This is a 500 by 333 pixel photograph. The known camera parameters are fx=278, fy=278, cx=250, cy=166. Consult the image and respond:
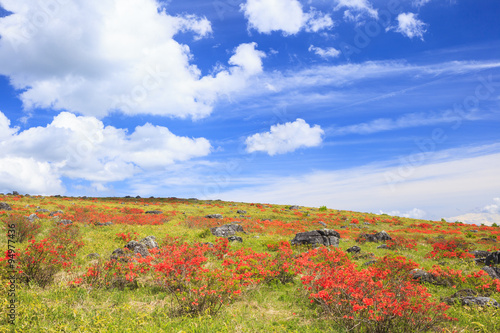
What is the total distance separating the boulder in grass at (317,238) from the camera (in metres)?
24.8

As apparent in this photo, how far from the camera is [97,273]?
12.6 m

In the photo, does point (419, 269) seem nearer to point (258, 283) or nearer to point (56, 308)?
point (258, 283)

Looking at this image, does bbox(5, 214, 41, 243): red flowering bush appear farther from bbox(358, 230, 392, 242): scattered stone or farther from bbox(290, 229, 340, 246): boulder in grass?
bbox(358, 230, 392, 242): scattered stone

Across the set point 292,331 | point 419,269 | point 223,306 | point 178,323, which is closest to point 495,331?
point 292,331

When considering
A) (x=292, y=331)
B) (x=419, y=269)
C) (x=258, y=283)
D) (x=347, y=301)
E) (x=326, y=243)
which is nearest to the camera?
(x=292, y=331)

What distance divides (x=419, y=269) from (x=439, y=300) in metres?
4.58

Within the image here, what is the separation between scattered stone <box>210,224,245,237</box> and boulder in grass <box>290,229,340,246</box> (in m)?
6.48

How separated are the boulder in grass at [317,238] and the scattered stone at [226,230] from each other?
21.3 feet

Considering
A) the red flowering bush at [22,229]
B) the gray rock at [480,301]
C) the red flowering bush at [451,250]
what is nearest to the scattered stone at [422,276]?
the gray rock at [480,301]

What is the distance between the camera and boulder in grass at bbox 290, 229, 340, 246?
977 inches

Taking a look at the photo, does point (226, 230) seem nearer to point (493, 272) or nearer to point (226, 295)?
point (226, 295)

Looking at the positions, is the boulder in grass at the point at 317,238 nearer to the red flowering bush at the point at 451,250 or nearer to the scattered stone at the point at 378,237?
the scattered stone at the point at 378,237

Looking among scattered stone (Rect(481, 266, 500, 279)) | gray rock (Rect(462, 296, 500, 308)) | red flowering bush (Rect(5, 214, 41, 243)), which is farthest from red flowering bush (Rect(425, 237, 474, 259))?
red flowering bush (Rect(5, 214, 41, 243))

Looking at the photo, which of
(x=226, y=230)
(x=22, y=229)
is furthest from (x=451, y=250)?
(x=22, y=229)
